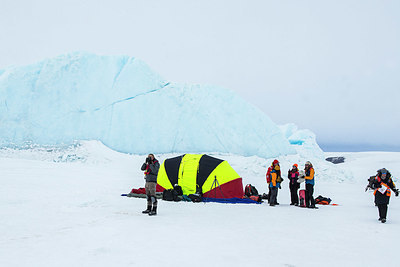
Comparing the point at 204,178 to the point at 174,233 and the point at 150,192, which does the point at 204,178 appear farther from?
→ the point at 174,233

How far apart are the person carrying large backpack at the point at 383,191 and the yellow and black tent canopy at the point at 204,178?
4.11m

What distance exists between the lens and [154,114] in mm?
24516

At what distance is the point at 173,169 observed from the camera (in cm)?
1037

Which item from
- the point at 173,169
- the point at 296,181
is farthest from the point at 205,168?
the point at 296,181

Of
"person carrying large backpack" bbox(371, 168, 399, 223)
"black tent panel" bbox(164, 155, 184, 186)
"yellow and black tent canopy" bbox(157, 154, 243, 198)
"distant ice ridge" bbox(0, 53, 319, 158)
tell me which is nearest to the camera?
"person carrying large backpack" bbox(371, 168, 399, 223)

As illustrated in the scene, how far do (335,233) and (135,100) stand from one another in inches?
835

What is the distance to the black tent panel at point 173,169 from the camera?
10242mm

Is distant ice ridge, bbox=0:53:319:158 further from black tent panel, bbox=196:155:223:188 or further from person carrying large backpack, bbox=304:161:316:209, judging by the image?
person carrying large backpack, bbox=304:161:316:209

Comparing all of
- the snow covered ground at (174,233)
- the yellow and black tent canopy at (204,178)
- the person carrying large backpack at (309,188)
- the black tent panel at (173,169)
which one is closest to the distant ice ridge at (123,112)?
the black tent panel at (173,169)

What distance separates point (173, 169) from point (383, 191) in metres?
6.02

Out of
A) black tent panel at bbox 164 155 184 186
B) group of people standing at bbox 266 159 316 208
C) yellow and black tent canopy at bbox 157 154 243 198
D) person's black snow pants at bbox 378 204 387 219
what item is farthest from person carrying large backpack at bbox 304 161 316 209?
black tent panel at bbox 164 155 184 186

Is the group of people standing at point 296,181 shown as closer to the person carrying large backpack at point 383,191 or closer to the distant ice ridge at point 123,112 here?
the person carrying large backpack at point 383,191

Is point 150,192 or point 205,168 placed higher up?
point 205,168

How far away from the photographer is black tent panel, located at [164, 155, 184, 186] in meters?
10.2
